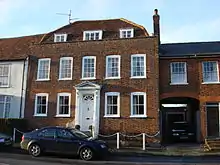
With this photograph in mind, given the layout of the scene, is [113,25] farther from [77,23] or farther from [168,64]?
[168,64]

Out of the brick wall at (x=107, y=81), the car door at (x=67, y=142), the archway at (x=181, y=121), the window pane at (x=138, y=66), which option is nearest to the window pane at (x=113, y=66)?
the brick wall at (x=107, y=81)

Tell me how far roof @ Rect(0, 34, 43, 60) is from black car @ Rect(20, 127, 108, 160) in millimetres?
11446

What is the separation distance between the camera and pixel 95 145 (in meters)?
13.9

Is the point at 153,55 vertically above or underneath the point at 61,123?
above

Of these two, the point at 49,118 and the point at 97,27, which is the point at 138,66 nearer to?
the point at 97,27

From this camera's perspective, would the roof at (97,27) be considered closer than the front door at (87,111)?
No

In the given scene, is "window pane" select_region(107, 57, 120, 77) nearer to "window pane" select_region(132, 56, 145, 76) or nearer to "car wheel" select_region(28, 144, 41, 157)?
"window pane" select_region(132, 56, 145, 76)

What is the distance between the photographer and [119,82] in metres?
21.8

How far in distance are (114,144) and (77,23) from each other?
12.3m

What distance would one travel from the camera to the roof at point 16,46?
999 inches

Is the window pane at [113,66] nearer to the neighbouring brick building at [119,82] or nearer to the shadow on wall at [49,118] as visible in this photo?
the neighbouring brick building at [119,82]

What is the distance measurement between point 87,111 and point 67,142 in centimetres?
784

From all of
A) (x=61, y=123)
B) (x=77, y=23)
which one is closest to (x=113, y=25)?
(x=77, y=23)

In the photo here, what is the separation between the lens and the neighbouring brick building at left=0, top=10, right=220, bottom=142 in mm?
21219
